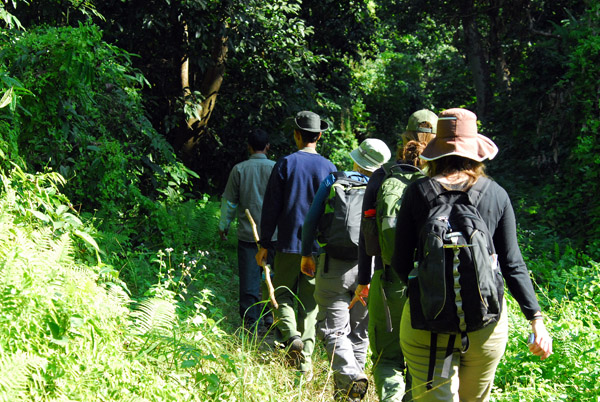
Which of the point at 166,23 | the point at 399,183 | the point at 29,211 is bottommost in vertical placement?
the point at 29,211

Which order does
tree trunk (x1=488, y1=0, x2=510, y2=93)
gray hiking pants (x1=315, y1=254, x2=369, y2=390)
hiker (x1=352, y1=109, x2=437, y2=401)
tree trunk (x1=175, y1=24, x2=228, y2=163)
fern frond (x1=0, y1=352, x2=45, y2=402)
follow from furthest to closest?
tree trunk (x1=488, y1=0, x2=510, y2=93)
tree trunk (x1=175, y1=24, x2=228, y2=163)
gray hiking pants (x1=315, y1=254, x2=369, y2=390)
hiker (x1=352, y1=109, x2=437, y2=401)
fern frond (x1=0, y1=352, x2=45, y2=402)

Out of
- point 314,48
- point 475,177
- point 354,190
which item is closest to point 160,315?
point 354,190

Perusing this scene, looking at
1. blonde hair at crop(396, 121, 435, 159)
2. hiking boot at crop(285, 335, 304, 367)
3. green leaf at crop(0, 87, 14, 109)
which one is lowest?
hiking boot at crop(285, 335, 304, 367)

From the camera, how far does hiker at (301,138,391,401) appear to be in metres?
4.74

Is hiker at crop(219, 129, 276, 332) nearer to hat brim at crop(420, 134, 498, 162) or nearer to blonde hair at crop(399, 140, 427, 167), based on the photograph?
blonde hair at crop(399, 140, 427, 167)

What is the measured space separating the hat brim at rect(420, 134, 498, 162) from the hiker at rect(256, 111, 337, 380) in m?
2.48

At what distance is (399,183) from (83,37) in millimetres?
3088

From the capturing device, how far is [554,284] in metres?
7.11

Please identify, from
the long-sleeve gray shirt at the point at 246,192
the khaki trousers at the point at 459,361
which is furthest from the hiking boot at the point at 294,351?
the khaki trousers at the point at 459,361

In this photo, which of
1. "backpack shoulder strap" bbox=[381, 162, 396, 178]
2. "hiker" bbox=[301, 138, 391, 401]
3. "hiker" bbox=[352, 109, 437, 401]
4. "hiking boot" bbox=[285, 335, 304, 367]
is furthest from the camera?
"hiking boot" bbox=[285, 335, 304, 367]

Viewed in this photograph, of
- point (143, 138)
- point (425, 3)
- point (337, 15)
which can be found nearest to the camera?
point (143, 138)

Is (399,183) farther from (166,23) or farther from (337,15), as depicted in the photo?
(337,15)

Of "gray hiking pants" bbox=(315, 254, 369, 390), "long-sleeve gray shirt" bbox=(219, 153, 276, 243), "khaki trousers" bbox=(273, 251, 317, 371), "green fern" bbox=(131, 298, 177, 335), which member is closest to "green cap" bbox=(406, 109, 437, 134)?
"gray hiking pants" bbox=(315, 254, 369, 390)

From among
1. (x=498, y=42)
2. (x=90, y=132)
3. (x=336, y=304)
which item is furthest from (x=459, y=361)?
(x=498, y=42)
